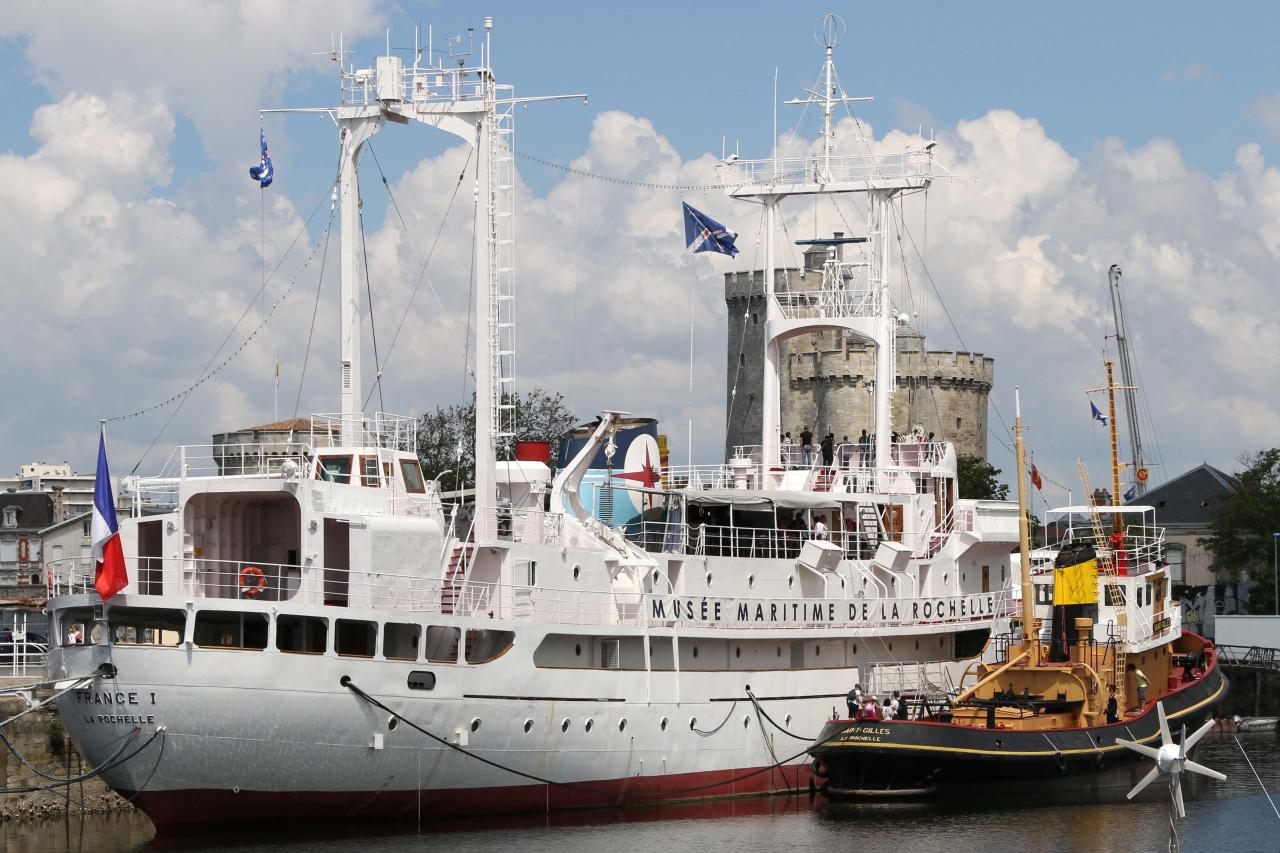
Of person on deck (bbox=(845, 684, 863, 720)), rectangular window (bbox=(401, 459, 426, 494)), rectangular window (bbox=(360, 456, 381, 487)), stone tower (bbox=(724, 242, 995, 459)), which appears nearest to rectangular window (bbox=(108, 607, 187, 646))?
rectangular window (bbox=(360, 456, 381, 487))

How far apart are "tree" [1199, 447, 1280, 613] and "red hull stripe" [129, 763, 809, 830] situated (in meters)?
51.0

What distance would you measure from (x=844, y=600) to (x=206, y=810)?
51.2 feet

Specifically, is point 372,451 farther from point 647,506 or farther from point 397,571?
point 647,506

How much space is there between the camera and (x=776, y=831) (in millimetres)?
36469

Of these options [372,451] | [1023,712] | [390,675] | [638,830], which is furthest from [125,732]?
[1023,712]

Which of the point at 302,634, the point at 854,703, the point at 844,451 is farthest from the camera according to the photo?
the point at 844,451

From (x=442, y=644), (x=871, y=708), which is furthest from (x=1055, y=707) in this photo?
(x=442, y=644)

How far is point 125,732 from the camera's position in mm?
33156

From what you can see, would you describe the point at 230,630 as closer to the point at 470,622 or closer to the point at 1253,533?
the point at 470,622

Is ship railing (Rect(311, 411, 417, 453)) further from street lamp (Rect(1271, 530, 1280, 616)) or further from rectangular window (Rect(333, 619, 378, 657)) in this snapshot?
street lamp (Rect(1271, 530, 1280, 616))

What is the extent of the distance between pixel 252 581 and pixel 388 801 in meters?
4.83

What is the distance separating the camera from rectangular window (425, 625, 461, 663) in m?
35.5

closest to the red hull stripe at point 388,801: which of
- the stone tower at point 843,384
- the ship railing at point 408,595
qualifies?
the ship railing at point 408,595

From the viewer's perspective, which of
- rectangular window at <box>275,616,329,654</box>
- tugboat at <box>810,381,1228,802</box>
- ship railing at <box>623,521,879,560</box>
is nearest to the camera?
rectangular window at <box>275,616,329,654</box>
